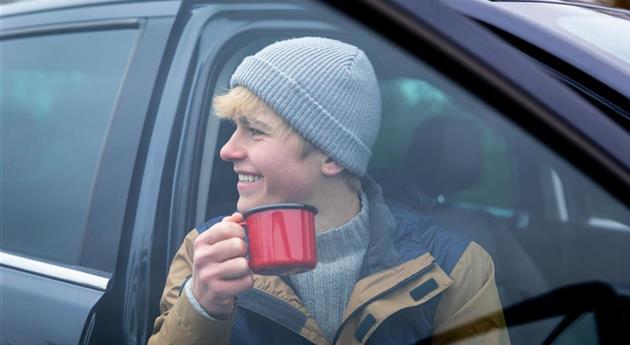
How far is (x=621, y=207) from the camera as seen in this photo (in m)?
1.25

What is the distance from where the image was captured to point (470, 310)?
1.36m

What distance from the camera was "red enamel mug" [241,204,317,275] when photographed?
1261 mm

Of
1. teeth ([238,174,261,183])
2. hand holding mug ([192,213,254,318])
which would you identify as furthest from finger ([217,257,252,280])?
teeth ([238,174,261,183])

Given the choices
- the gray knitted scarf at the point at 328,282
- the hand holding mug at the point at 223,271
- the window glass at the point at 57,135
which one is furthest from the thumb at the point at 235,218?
the window glass at the point at 57,135

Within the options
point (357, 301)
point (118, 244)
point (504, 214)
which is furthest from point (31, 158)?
point (504, 214)

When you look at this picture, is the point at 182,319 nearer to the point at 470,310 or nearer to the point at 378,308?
the point at 378,308

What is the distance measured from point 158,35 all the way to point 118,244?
41 cm

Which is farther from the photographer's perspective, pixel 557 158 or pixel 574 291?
→ pixel 574 291

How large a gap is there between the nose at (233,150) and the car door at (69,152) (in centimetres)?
25

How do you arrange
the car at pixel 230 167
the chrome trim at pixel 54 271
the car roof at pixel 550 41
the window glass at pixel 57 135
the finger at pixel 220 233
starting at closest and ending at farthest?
the car at pixel 230 167, the finger at pixel 220 233, the car roof at pixel 550 41, the chrome trim at pixel 54 271, the window glass at pixel 57 135

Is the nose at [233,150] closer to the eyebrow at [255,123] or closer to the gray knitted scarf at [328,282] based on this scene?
the eyebrow at [255,123]

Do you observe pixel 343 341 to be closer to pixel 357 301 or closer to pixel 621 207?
pixel 357 301

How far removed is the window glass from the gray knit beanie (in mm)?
465

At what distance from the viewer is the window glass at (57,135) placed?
5.65 ft
